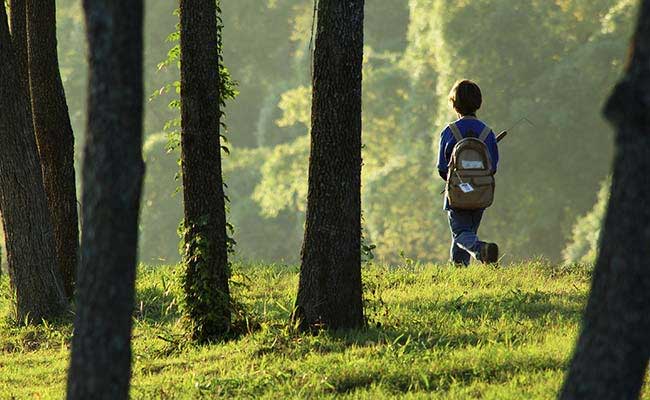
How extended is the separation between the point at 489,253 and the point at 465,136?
3.87ft

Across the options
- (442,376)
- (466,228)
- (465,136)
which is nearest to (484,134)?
(465,136)

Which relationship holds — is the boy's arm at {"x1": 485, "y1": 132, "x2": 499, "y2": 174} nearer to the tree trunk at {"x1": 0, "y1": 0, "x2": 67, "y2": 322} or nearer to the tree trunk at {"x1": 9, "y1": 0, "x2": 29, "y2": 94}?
the tree trunk at {"x1": 0, "y1": 0, "x2": 67, "y2": 322}

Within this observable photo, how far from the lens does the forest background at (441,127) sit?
43750 mm

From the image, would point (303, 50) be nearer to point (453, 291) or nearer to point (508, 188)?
point (508, 188)

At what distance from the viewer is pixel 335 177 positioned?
Answer: 9469 millimetres

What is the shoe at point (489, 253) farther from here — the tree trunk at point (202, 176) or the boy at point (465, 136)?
the tree trunk at point (202, 176)

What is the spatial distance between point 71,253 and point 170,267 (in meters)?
2.52

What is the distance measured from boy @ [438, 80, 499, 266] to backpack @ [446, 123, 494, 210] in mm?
77

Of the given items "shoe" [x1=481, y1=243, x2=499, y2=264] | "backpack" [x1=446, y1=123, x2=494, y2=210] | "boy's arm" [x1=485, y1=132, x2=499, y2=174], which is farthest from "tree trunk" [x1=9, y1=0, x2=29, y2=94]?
"shoe" [x1=481, y1=243, x2=499, y2=264]

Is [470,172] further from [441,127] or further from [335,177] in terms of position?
[441,127]

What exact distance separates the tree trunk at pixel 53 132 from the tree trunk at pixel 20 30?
265mm

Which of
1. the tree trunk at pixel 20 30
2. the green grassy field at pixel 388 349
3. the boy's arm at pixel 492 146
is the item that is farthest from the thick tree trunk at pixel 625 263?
the tree trunk at pixel 20 30

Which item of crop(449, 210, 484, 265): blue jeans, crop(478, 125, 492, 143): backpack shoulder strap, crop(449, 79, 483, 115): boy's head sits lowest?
crop(449, 210, 484, 265): blue jeans

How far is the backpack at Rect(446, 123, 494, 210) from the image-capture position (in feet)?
39.1
